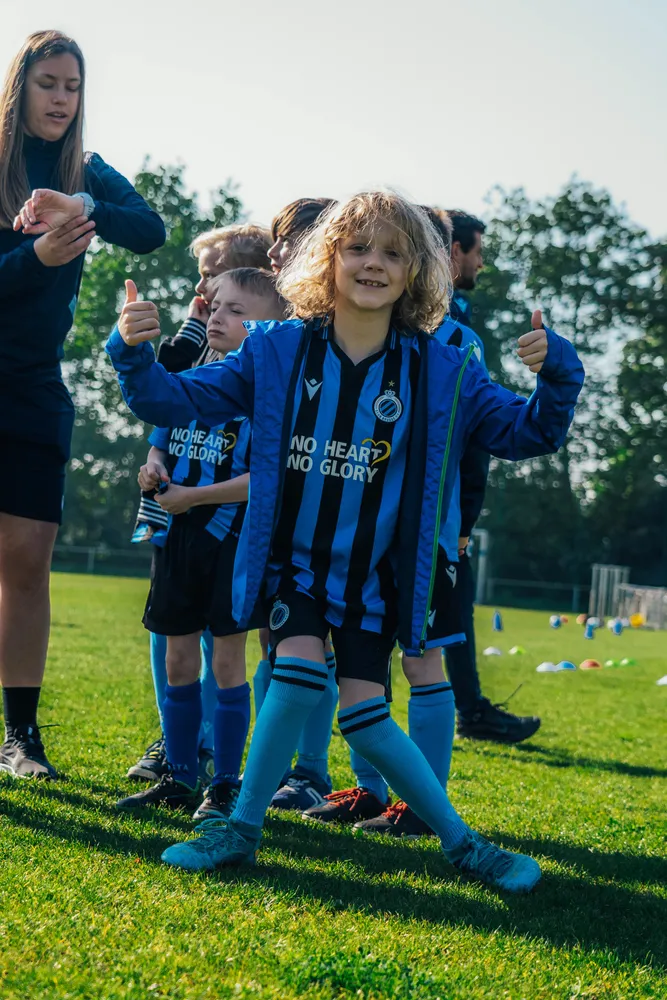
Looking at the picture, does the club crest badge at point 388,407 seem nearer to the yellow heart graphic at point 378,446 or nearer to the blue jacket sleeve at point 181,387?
the yellow heart graphic at point 378,446

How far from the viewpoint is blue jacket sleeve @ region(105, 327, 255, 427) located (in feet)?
10.1

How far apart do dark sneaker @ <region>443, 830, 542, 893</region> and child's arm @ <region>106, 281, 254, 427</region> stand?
139 cm

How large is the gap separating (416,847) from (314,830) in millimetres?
358

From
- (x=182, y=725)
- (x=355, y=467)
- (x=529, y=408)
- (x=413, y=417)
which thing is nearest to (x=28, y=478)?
(x=182, y=725)

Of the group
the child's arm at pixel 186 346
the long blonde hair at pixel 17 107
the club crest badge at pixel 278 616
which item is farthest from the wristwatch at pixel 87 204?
the club crest badge at pixel 278 616

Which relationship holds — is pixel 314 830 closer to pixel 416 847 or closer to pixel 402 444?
pixel 416 847

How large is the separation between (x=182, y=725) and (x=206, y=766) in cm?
Result: 67

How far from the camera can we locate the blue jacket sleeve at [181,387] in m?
3.07

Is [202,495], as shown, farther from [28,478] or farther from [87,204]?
[87,204]

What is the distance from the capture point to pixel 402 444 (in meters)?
3.32

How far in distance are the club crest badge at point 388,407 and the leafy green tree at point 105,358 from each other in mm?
43212

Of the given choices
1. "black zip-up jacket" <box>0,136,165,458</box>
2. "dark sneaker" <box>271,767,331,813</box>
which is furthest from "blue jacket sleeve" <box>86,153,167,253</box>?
"dark sneaker" <box>271,767,331,813</box>

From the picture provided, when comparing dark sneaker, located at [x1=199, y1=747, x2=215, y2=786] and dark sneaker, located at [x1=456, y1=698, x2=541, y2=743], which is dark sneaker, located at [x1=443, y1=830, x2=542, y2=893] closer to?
dark sneaker, located at [x1=199, y1=747, x2=215, y2=786]

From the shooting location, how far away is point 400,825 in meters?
3.88
